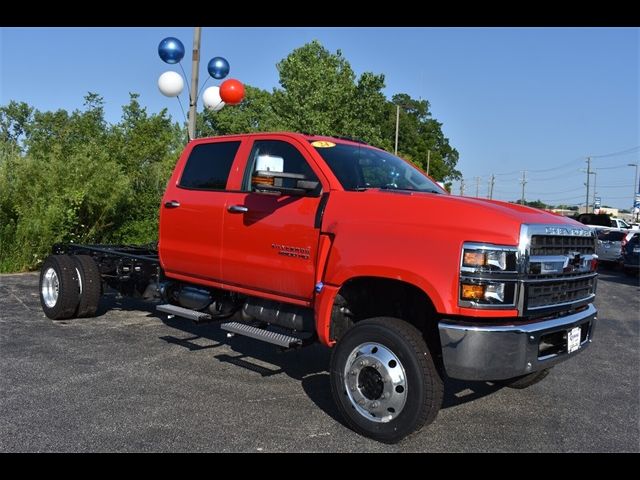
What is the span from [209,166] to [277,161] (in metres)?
1.10

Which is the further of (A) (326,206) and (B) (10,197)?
(B) (10,197)

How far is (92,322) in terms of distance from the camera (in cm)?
755

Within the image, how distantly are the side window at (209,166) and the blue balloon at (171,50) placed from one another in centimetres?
615

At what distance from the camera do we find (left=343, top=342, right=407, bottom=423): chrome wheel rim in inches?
155

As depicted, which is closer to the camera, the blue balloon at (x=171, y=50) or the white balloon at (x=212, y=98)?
the blue balloon at (x=171, y=50)

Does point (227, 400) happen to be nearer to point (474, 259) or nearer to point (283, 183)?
point (283, 183)

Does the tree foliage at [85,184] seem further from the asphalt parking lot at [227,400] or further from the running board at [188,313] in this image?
the running board at [188,313]

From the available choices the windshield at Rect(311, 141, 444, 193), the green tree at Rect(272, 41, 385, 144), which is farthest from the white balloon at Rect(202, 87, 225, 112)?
the green tree at Rect(272, 41, 385, 144)

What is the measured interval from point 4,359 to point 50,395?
134 cm

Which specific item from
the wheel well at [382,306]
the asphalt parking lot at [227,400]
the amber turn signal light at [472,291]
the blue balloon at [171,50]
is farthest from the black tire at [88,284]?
the blue balloon at [171,50]

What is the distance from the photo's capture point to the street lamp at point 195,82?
11656mm

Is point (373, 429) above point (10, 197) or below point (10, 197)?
below
